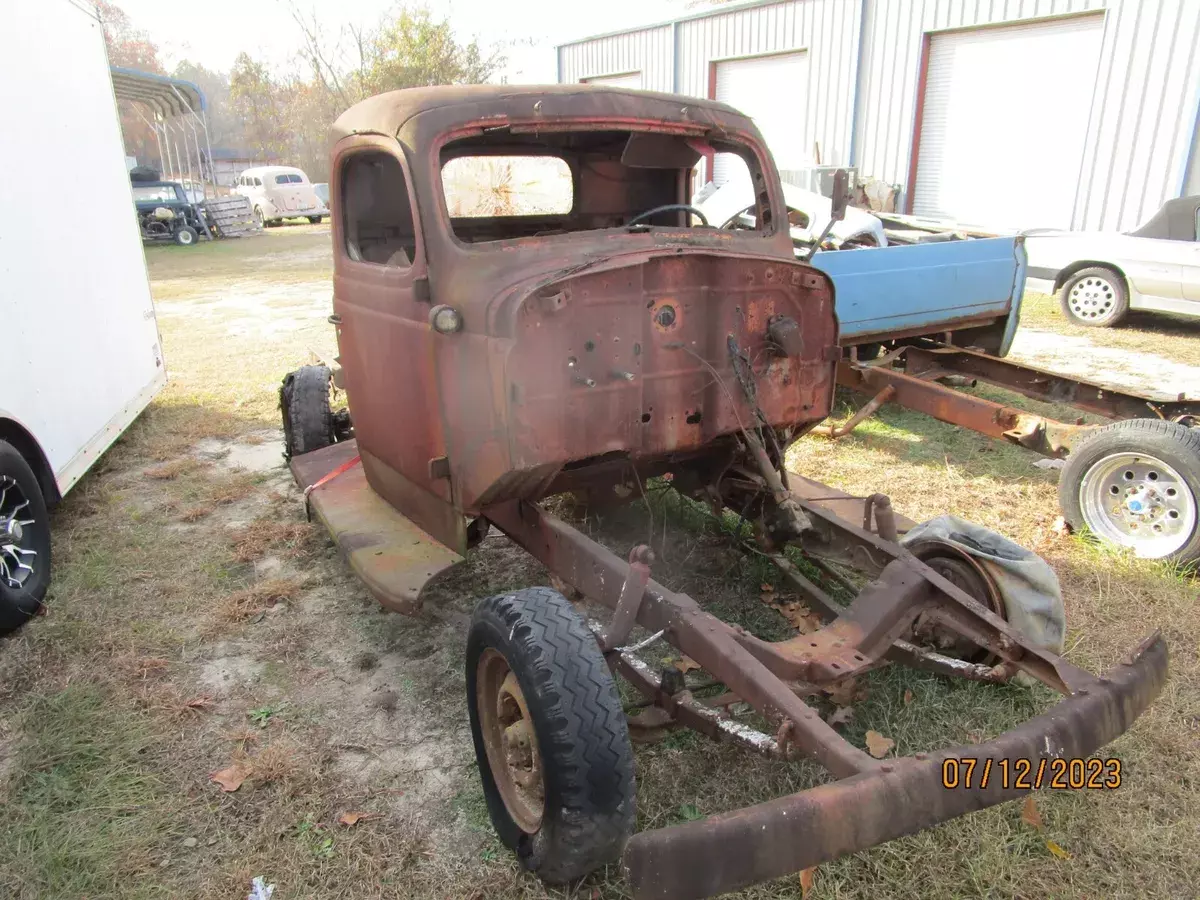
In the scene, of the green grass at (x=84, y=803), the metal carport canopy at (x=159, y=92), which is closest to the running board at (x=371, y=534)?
the green grass at (x=84, y=803)

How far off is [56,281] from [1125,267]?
34.5ft

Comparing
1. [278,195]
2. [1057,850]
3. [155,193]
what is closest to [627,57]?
[155,193]

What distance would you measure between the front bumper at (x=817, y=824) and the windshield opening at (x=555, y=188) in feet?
9.87

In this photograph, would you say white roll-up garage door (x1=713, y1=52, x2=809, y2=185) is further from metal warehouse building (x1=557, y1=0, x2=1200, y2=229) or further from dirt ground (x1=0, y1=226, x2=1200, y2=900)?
dirt ground (x1=0, y1=226, x2=1200, y2=900)

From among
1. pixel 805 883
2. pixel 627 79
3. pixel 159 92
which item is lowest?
pixel 805 883

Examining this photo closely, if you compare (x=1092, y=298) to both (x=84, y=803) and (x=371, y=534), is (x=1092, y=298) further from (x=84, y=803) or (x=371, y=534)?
(x=84, y=803)

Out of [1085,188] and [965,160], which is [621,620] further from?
[965,160]

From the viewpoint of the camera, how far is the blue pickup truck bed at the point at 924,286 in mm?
5867

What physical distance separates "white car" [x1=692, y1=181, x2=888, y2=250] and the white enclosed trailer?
4709 millimetres

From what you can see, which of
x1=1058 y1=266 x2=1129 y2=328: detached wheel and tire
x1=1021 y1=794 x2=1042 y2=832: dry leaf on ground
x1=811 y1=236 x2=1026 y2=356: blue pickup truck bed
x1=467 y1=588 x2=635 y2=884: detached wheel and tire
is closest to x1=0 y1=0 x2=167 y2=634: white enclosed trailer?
x1=467 y1=588 x2=635 y2=884: detached wheel and tire

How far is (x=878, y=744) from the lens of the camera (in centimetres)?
286

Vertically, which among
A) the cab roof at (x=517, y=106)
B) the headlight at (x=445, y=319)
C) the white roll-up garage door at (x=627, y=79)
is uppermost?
the white roll-up garage door at (x=627, y=79)

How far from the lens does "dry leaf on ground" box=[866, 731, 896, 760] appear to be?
284 centimetres

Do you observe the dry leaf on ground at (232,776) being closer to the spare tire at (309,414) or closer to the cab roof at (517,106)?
the cab roof at (517,106)
